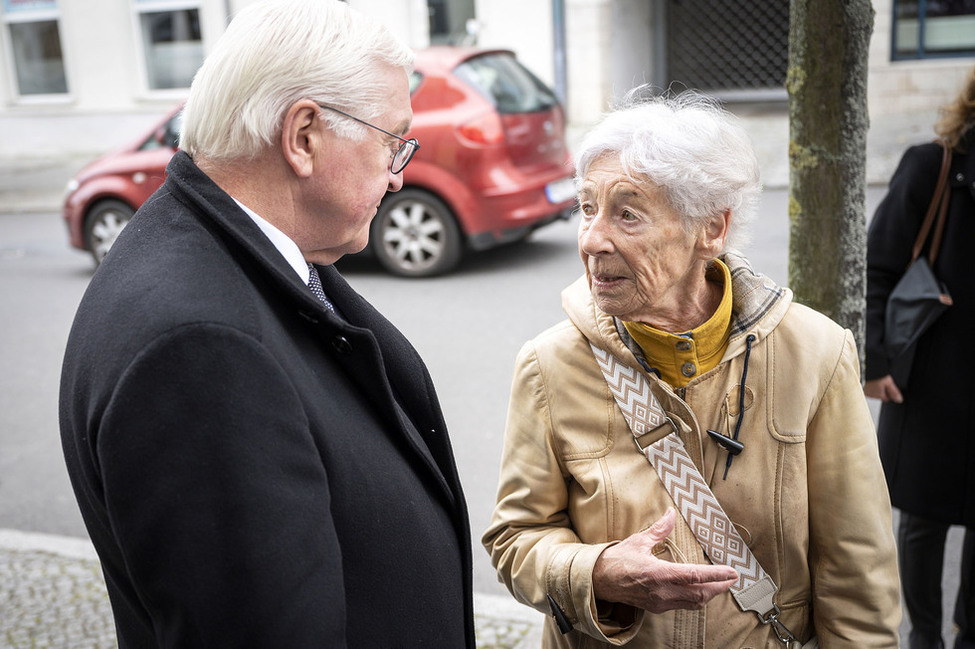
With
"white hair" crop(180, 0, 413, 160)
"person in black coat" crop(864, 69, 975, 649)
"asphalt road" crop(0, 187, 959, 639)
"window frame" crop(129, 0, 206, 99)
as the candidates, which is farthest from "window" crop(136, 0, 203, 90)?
"white hair" crop(180, 0, 413, 160)

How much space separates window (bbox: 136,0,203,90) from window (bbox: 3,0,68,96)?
1.90m

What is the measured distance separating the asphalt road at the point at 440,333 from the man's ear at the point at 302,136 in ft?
8.88

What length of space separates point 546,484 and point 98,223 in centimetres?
833

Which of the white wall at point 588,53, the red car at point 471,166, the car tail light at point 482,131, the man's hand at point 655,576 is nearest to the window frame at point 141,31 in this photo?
the white wall at point 588,53

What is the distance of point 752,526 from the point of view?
1.98 m

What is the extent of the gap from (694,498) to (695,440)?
116 mm

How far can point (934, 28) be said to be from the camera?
13.9m

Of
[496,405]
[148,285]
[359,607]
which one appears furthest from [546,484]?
[496,405]

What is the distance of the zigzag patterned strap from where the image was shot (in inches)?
76.8

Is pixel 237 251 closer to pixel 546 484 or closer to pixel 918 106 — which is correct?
pixel 546 484

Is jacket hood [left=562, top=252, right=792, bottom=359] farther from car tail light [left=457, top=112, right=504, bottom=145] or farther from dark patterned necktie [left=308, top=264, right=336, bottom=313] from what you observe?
car tail light [left=457, top=112, right=504, bottom=145]

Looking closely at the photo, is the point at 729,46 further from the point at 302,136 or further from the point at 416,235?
the point at 302,136

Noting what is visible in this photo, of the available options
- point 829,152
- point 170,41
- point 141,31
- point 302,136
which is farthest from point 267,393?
point 141,31

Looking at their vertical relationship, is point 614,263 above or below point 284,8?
below
